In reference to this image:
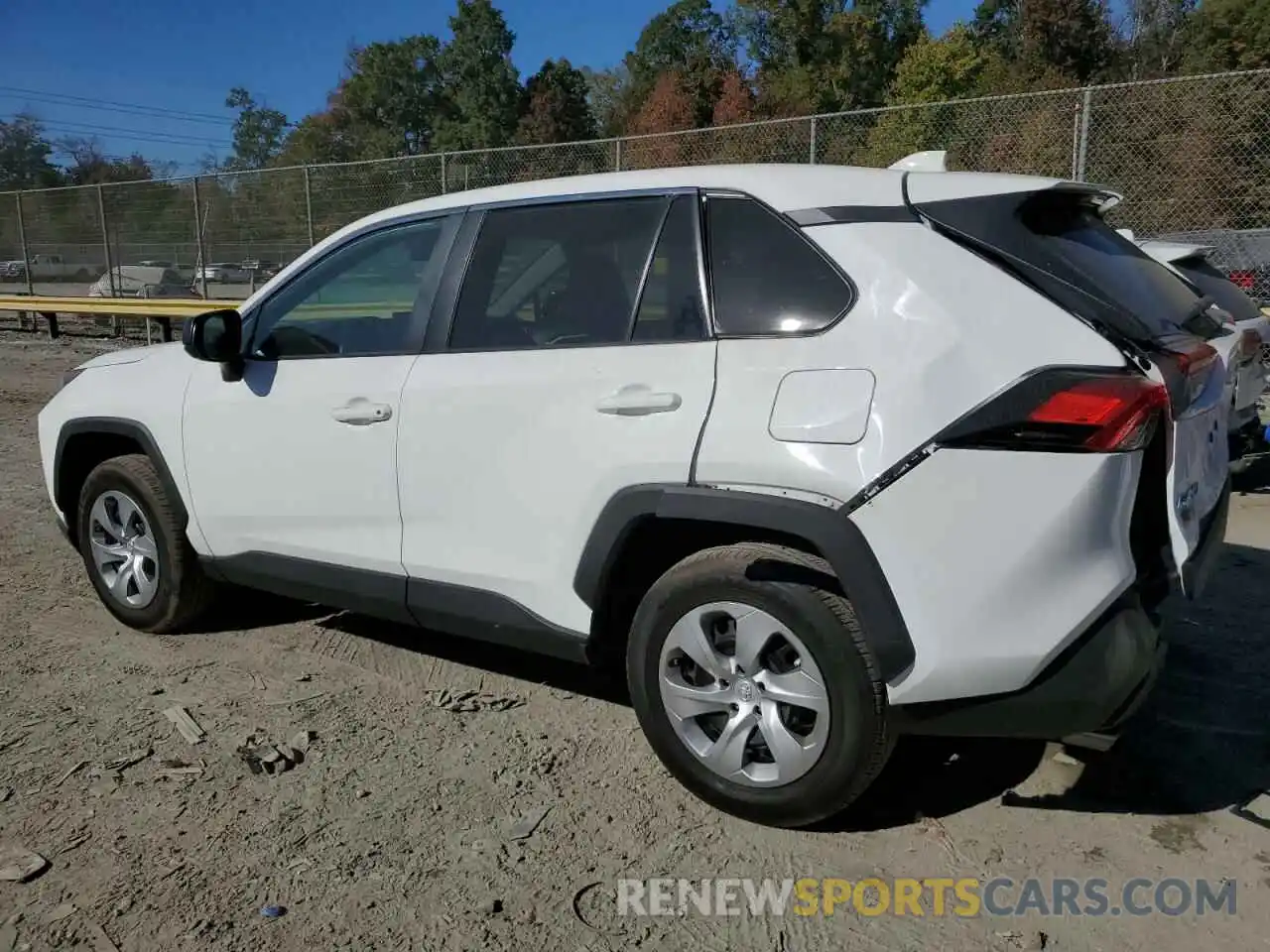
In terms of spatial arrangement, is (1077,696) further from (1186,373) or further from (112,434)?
(112,434)

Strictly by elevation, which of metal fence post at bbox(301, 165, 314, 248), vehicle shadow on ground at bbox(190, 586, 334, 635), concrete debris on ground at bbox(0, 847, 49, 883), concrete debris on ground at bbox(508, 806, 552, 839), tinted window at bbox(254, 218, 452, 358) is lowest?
concrete debris on ground at bbox(508, 806, 552, 839)

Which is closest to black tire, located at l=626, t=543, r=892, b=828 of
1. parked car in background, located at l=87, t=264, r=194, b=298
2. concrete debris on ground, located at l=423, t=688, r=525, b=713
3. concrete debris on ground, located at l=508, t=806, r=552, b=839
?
concrete debris on ground, located at l=508, t=806, r=552, b=839

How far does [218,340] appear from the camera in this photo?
3.81 m

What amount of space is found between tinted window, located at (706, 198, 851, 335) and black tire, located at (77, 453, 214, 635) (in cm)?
251

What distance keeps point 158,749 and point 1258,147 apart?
9874mm

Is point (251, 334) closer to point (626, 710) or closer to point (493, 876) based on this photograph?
point (626, 710)

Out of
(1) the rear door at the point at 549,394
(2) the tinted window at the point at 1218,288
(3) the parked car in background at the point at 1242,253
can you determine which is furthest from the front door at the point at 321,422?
(3) the parked car in background at the point at 1242,253

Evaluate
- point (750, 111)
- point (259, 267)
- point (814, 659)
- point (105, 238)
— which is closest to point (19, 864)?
point (814, 659)

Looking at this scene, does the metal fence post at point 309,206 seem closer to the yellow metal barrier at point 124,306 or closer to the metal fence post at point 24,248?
the yellow metal barrier at point 124,306

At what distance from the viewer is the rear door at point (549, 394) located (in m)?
2.90

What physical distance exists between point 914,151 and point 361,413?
9017mm

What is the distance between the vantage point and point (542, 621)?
3164 mm

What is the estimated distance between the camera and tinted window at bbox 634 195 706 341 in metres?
2.95

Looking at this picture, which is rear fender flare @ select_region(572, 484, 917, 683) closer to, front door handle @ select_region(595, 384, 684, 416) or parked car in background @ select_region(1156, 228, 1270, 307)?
front door handle @ select_region(595, 384, 684, 416)
